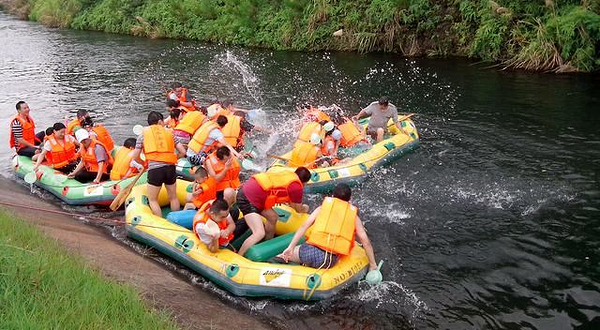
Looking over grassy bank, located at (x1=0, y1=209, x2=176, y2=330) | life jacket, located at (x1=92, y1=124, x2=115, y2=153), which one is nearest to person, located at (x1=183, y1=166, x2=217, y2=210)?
grassy bank, located at (x1=0, y1=209, x2=176, y2=330)

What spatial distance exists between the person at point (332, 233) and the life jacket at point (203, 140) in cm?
345

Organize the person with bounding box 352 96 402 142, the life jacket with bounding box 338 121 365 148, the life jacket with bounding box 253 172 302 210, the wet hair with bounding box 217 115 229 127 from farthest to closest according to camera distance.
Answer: the person with bounding box 352 96 402 142, the life jacket with bounding box 338 121 365 148, the wet hair with bounding box 217 115 229 127, the life jacket with bounding box 253 172 302 210

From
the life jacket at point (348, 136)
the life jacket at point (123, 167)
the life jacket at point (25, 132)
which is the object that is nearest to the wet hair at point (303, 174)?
the life jacket at point (123, 167)

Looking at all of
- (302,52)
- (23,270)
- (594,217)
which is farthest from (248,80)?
(23,270)

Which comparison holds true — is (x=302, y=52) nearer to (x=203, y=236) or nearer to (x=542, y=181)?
(x=542, y=181)

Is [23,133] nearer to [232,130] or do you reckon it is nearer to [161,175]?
[232,130]

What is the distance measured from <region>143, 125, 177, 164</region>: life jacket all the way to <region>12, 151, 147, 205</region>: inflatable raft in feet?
4.99

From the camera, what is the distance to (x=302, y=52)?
77.9 feet

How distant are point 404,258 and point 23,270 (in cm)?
479

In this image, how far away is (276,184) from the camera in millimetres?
7078

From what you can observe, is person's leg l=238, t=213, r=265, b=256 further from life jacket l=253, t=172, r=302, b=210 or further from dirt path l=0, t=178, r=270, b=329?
dirt path l=0, t=178, r=270, b=329

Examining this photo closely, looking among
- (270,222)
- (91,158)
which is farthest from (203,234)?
(91,158)

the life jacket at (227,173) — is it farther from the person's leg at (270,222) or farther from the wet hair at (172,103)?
the wet hair at (172,103)

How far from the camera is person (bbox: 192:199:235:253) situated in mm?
6633
